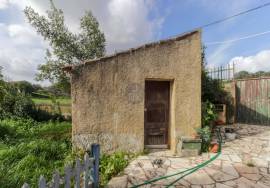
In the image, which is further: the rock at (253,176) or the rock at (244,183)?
the rock at (253,176)

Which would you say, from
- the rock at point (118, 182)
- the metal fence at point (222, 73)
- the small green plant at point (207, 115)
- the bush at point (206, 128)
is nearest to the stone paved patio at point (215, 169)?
the rock at point (118, 182)

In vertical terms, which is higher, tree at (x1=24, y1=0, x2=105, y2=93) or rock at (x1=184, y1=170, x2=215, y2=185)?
tree at (x1=24, y1=0, x2=105, y2=93)

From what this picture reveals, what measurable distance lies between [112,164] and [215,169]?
2.55m

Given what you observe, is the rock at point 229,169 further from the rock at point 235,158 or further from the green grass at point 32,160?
the green grass at point 32,160

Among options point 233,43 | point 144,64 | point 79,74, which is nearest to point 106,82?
point 79,74

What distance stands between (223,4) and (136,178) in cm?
676

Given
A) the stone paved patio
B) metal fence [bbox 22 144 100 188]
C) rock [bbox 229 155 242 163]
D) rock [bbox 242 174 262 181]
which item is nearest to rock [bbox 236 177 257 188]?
the stone paved patio

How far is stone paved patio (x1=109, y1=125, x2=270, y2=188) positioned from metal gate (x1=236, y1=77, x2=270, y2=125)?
4.63 m

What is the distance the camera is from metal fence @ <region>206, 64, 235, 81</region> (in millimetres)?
10945

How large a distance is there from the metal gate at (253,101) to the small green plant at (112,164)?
8.34 metres

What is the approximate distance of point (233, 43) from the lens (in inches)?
442

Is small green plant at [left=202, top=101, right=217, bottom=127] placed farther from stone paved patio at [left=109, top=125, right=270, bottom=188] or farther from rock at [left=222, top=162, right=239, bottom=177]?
rock at [left=222, top=162, right=239, bottom=177]

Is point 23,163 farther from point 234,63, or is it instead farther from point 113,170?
point 234,63

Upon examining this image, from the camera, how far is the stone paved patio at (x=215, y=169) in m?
3.86
